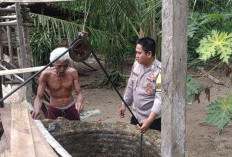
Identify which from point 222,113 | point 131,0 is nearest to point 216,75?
point 131,0

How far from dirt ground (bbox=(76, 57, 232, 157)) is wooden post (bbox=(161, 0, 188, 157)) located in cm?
100

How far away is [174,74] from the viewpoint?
5.65ft

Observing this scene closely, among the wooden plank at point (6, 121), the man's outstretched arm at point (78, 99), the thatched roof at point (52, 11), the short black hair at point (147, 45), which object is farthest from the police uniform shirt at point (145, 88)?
the thatched roof at point (52, 11)

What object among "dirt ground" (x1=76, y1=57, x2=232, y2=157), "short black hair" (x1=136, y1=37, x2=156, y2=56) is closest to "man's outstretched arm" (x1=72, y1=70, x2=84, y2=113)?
"short black hair" (x1=136, y1=37, x2=156, y2=56)

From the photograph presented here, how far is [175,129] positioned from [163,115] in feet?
0.34

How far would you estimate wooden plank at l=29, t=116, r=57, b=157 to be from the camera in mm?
1910

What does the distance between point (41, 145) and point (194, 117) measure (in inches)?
171

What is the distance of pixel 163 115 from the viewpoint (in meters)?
1.84

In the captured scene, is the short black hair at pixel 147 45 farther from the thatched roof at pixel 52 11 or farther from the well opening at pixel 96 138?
the thatched roof at pixel 52 11

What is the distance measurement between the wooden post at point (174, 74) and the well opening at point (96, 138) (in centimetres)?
135

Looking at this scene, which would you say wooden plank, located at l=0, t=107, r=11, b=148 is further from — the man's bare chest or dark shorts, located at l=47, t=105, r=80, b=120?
dark shorts, located at l=47, t=105, r=80, b=120

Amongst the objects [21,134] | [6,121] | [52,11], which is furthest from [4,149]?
[52,11]

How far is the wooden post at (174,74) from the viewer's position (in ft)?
5.42

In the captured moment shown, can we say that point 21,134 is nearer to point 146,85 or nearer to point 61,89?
point 146,85
